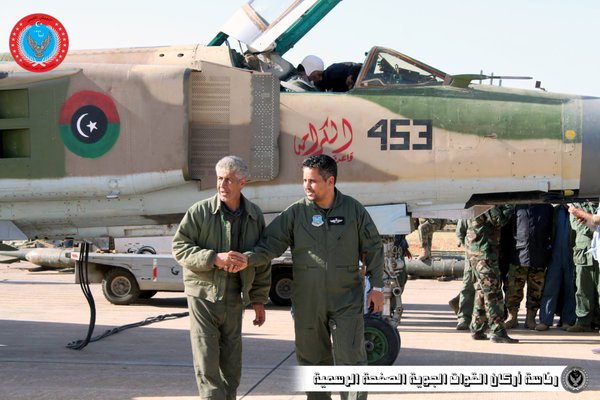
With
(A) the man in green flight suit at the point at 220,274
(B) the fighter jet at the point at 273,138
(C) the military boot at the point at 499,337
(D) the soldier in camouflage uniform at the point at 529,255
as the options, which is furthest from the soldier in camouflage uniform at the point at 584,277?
(A) the man in green flight suit at the point at 220,274

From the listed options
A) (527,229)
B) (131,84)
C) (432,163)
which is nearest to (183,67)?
(131,84)

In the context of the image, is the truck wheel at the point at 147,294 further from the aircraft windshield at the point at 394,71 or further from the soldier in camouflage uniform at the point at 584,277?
→ the aircraft windshield at the point at 394,71

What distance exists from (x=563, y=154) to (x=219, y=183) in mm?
3565

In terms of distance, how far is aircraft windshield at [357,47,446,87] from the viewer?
30.0 ft

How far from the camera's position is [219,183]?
6586mm

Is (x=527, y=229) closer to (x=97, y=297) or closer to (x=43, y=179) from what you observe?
(x=43, y=179)

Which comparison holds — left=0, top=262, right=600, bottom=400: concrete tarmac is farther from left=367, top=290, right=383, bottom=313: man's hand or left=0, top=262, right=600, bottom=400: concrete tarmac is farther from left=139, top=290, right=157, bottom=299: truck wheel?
left=367, top=290, right=383, bottom=313: man's hand

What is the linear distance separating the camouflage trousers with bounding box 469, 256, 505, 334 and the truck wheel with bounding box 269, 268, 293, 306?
4147 mm

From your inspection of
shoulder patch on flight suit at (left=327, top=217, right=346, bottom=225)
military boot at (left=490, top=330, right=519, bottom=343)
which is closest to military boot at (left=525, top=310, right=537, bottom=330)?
military boot at (left=490, top=330, right=519, bottom=343)

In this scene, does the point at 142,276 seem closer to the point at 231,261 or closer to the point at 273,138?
the point at 273,138

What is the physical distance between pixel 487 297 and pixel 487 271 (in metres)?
0.29

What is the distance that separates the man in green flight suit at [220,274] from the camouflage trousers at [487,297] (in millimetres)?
5002

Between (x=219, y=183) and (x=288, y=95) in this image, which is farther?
(x=288, y=95)

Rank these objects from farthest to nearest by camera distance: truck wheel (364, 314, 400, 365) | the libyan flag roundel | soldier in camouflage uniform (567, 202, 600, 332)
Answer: soldier in camouflage uniform (567, 202, 600, 332) → the libyan flag roundel → truck wheel (364, 314, 400, 365)
